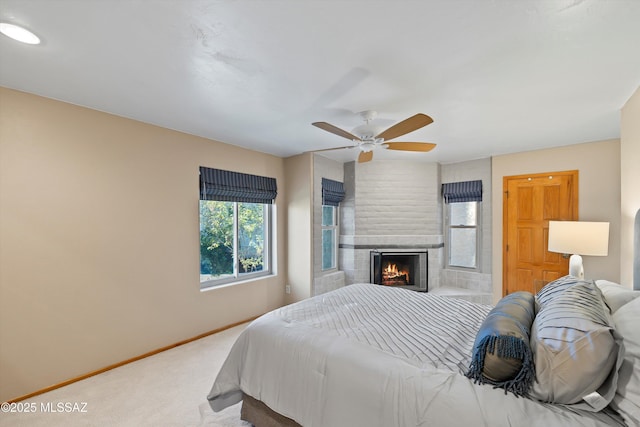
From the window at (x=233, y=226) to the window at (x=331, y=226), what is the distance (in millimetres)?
942

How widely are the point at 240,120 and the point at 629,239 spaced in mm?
3565

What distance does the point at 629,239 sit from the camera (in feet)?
7.32

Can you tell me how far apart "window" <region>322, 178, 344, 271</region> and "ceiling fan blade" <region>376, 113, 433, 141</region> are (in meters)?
2.18

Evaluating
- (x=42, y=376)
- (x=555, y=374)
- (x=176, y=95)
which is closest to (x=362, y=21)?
(x=176, y=95)

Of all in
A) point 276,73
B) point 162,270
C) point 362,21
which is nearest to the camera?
point 362,21

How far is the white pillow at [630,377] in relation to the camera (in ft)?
3.30

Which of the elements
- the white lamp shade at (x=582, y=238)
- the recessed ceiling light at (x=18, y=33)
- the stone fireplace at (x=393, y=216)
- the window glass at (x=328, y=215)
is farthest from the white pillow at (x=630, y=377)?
the window glass at (x=328, y=215)

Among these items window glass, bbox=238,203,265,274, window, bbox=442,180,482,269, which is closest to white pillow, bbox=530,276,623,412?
window glass, bbox=238,203,265,274

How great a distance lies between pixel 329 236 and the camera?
486 cm

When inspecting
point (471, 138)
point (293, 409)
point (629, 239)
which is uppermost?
point (471, 138)

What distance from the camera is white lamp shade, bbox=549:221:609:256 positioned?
9.30ft

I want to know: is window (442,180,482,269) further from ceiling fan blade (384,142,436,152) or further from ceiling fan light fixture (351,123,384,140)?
ceiling fan light fixture (351,123,384,140)

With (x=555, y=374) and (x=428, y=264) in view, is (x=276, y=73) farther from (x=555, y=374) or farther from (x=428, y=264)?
(x=428, y=264)

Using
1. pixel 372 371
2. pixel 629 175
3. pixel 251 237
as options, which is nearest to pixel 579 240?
pixel 629 175
